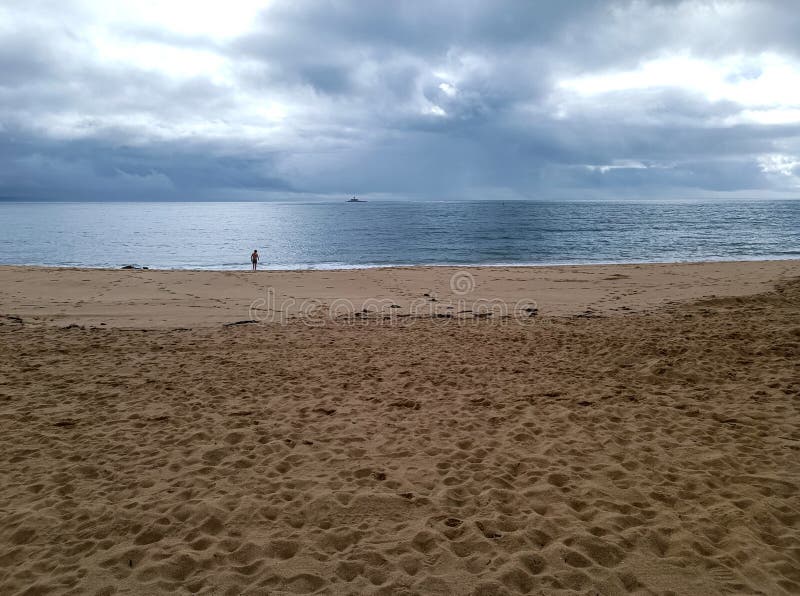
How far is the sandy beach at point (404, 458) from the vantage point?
3.55m

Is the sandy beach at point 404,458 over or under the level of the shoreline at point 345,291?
under

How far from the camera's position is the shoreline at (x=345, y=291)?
1324 cm

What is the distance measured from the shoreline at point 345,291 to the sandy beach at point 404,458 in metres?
1.99

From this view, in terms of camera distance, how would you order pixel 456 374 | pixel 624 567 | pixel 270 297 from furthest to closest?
pixel 270 297 < pixel 456 374 < pixel 624 567

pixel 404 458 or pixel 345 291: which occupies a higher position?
pixel 345 291

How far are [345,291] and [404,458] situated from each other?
12.7 metres

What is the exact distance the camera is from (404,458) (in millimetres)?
5234

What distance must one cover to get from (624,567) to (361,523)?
2.10 meters

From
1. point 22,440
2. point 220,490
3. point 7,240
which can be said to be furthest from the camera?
point 7,240

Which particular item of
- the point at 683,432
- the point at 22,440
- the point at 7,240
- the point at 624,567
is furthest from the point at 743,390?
the point at 7,240

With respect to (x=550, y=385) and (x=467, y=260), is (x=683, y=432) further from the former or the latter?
(x=467, y=260)

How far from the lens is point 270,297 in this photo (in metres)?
16.0

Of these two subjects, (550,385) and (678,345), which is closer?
(550,385)

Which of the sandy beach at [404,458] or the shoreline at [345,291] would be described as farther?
the shoreline at [345,291]
